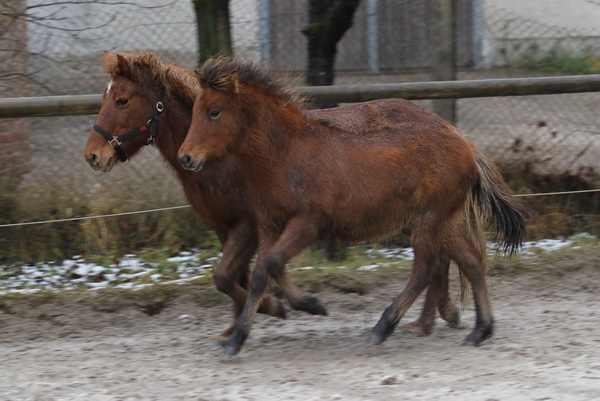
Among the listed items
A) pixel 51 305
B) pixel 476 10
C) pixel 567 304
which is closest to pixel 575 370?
pixel 567 304

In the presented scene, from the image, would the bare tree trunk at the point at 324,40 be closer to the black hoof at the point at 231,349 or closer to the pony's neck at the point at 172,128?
the pony's neck at the point at 172,128

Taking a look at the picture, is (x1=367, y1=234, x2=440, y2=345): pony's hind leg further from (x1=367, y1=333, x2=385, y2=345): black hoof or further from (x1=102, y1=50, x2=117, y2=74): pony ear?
(x1=102, y1=50, x2=117, y2=74): pony ear

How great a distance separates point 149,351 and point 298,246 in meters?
1.25

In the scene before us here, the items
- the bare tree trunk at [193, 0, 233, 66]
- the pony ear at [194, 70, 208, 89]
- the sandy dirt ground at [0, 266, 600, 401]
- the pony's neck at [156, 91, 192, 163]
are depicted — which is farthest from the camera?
the bare tree trunk at [193, 0, 233, 66]

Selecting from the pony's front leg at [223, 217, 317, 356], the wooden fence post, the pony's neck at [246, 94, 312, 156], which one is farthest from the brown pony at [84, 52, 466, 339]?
the wooden fence post

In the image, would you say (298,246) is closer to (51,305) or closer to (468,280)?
(468,280)

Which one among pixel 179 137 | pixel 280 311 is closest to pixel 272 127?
pixel 179 137

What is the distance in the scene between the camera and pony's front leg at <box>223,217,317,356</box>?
5133mm

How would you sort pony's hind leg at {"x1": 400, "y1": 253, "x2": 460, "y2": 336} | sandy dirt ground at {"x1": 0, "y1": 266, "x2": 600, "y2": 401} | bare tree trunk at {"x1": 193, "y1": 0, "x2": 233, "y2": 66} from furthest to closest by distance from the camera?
1. bare tree trunk at {"x1": 193, "y1": 0, "x2": 233, "y2": 66}
2. pony's hind leg at {"x1": 400, "y1": 253, "x2": 460, "y2": 336}
3. sandy dirt ground at {"x1": 0, "y1": 266, "x2": 600, "y2": 401}

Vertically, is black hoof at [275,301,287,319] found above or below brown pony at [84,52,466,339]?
below

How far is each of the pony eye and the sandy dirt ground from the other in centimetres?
144

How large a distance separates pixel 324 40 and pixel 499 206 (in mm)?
2746

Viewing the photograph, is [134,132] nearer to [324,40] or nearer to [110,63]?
[110,63]

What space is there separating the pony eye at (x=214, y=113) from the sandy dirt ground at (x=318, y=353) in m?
1.44
